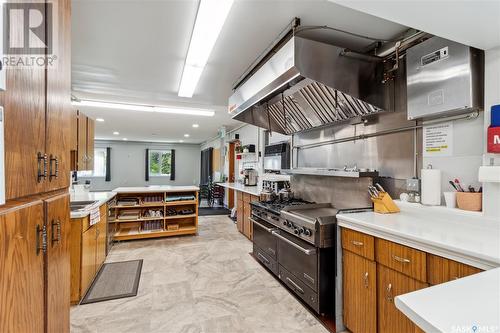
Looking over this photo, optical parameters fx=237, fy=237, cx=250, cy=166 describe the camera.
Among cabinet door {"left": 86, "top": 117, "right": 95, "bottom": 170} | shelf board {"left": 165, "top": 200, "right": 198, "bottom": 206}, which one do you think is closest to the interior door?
cabinet door {"left": 86, "top": 117, "right": 95, "bottom": 170}

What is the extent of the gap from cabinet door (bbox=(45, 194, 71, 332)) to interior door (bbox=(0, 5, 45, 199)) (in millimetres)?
203

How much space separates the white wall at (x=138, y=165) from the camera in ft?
36.8

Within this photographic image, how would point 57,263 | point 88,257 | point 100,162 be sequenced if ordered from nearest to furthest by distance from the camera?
1. point 57,263
2. point 88,257
3. point 100,162

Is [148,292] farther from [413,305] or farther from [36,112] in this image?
[413,305]

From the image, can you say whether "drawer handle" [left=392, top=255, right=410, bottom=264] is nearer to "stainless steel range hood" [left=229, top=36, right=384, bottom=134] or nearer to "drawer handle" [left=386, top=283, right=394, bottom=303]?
"drawer handle" [left=386, top=283, right=394, bottom=303]

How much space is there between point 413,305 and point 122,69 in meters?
3.51

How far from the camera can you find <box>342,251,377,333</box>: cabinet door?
5.57 ft

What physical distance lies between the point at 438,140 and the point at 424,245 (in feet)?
3.39

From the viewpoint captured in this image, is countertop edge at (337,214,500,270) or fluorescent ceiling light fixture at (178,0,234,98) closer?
countertop edge at (337,214,500,270)

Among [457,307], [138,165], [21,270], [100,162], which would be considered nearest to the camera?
[457,307]

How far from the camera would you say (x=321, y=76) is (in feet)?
6.70

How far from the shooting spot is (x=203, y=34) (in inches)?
82.0

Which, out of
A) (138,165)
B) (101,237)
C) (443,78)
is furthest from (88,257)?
(138,165)

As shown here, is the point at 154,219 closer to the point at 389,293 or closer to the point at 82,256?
the point at 82,256
